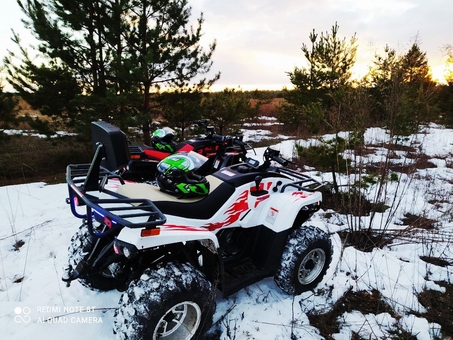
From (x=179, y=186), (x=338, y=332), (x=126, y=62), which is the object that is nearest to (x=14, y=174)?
(x=126, y=62)

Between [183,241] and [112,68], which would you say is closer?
[183,241]

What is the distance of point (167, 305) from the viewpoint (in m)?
2.04

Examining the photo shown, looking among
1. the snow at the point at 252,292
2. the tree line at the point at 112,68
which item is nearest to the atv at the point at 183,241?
the snow at the point at 252,292

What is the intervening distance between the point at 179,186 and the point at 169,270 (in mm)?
684

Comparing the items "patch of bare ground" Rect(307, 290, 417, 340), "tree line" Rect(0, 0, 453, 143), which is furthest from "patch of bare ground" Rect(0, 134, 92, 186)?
"patch of bare ground" Rect(307, 290, 417, 340)

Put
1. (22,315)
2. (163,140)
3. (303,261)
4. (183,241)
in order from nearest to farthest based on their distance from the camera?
(183,241) < (22,315) < (303,261) < (163,140)

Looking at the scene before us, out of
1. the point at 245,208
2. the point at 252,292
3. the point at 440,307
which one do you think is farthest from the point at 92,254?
the point at 440,307

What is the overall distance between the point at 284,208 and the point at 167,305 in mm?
1379

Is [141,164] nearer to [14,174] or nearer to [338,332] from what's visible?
[338,332]

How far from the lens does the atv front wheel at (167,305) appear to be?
1972 millimetres

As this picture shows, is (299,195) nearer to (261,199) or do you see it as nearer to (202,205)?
(261,199)

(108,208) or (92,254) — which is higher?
(108,208)

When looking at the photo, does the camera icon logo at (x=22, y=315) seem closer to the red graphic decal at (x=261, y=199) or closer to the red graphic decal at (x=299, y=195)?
the red graphic decal at (x=261, y=199)

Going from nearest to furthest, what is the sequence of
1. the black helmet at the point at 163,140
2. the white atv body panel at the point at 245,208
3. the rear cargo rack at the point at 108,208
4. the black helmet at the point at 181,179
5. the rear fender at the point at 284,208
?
1. the rear cargo rack at the point at 108,208
2. the white atv body panel at the point at 245,208
3. the black helmet at the point at 181,179
4. the rear fender at the point at 284,208
5. the black helmet at the point at 163,140
